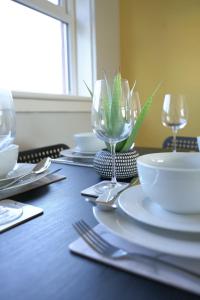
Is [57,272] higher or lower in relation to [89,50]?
lower

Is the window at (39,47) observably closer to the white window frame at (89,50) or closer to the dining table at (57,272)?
the white window frame at (89,50)

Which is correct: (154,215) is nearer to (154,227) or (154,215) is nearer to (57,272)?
(154,227)

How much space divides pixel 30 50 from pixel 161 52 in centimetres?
122

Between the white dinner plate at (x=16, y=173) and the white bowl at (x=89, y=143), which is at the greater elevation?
the white bowl at (x=89, y=143)

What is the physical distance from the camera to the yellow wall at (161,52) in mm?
2131

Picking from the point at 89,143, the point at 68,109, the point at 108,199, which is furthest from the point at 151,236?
the point at 68,109

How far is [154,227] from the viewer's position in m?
0.32

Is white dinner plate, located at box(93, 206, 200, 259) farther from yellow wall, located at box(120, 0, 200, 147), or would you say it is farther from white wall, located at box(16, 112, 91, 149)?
yellow wall, located at box(120, 0, 200, 147)

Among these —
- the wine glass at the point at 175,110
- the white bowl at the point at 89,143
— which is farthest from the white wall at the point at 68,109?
the wine glass at the point at 175,110

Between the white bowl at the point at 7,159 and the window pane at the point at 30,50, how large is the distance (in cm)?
86

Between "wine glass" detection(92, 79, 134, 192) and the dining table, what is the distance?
0.21 m

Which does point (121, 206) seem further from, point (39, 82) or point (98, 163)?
point (39, 82)

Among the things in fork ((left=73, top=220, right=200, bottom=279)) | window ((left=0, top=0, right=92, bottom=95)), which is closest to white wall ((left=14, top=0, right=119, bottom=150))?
window ((left=0, top=0, right=92, bottom=95))

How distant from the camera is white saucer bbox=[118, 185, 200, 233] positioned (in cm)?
30
